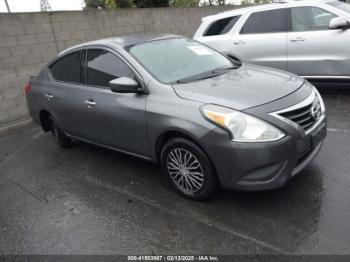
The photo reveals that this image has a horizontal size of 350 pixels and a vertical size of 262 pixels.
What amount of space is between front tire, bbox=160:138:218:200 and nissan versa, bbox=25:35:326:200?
0.01 meters

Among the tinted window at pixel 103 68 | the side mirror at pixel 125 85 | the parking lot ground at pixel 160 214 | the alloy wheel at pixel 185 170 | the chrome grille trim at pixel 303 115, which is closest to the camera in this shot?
the parking lot ground at pixel 160 214

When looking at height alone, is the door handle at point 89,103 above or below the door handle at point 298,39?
below

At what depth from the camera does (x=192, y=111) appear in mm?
3230

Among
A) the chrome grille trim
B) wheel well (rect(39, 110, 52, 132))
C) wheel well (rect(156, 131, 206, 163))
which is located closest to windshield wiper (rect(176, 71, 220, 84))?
wheel well (rect(156, 131, 206, 163))

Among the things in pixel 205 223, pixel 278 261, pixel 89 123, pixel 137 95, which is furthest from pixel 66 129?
pixel 278 261

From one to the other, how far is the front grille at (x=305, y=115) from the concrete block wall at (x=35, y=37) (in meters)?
6.12

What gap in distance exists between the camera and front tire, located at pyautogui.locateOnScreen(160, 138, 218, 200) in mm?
3279

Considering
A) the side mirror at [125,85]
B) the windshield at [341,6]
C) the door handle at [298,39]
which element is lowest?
the door handle at [298,39]

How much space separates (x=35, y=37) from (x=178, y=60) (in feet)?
16.0

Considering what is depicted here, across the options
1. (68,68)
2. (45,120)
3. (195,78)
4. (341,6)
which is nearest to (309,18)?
(341,6)

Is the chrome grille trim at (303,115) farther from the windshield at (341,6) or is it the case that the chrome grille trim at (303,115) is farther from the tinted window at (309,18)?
the windshield at (341,6)

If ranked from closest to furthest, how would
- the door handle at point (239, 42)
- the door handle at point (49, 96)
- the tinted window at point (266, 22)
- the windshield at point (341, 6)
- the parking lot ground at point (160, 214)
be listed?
the parking lot ground at point (160, 214) → the door handle at point (49, 96) → the windshield at point (341, 6) → the tinted window at point (266, 22) → the door handle at point (239, 42)

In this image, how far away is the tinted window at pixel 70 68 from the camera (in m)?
4.70

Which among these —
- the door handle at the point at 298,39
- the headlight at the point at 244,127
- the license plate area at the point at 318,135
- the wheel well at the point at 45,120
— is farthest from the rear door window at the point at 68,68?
the door handle at the point at 298,39
